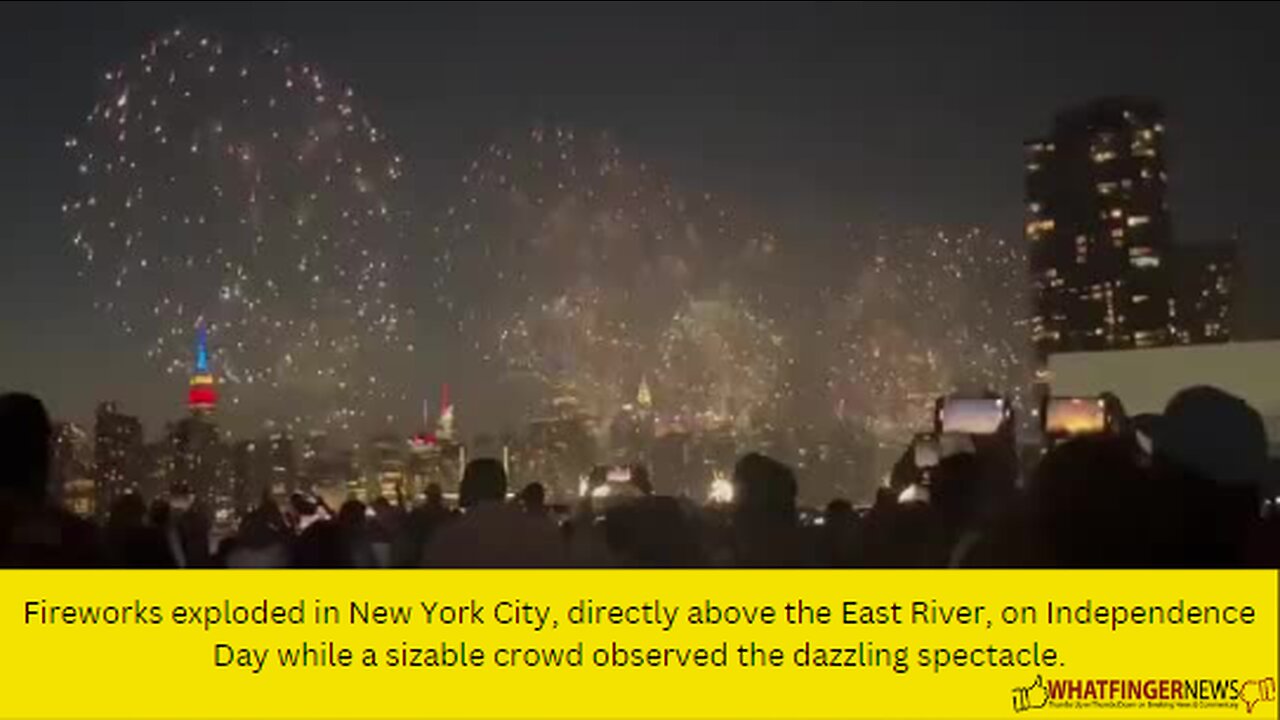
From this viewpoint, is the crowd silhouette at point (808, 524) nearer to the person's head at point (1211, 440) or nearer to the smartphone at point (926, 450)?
the person's head at point (1211, 440)

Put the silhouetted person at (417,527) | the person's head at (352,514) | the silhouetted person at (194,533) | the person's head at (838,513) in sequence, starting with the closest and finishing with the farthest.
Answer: the silhouetted person at (417,527) → the person's head at (352,514) → the person's head at (838,513) → the silhouetted person at (194,533)

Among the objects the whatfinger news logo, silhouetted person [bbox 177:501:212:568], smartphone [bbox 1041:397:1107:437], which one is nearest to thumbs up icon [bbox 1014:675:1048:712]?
the whatfinger news logo

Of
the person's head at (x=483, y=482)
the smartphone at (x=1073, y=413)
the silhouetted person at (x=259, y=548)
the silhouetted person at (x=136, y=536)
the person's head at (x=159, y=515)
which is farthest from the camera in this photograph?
the smartphone at (x=1073, y=413)

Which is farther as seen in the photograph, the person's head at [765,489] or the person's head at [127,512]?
the person's head at [127,512]

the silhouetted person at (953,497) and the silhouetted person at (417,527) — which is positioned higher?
the silhouetted person at (953,497)

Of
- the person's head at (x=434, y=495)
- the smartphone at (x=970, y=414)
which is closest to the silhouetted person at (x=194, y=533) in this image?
the person's head at (x=434, y=495)

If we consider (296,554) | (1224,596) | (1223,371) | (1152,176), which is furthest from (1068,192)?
(1224,596)
